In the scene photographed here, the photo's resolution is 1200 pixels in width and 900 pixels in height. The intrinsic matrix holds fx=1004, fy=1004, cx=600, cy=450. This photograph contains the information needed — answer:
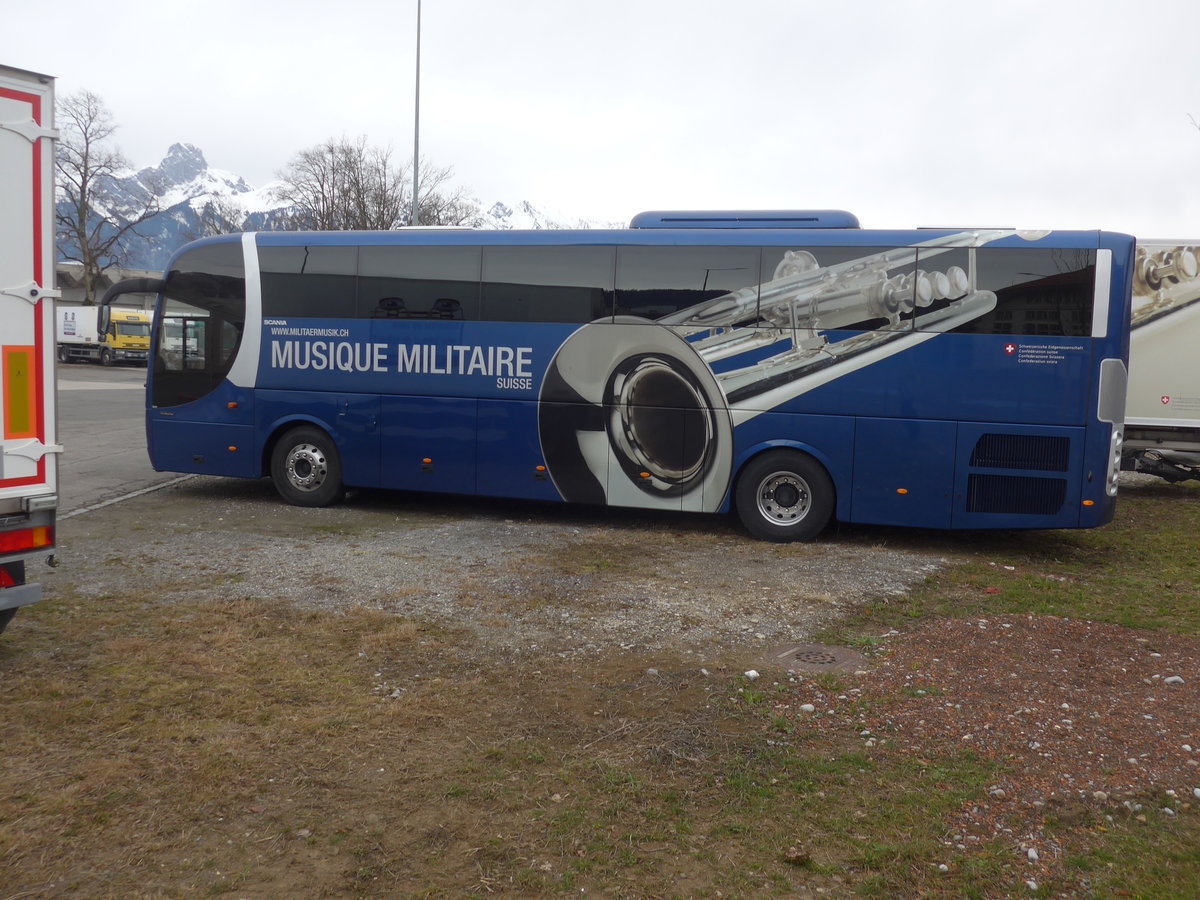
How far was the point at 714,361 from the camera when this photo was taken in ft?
36.4

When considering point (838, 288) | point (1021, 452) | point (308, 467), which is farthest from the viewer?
point (308, 467)

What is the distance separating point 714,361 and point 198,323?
674 centimetres

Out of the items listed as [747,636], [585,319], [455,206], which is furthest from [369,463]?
[455,206]

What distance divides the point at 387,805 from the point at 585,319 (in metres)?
7.69

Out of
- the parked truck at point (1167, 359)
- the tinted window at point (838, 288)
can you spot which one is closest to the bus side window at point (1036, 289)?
the tinted window at point (838, 288)

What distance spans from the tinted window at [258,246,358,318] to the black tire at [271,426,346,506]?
151cm

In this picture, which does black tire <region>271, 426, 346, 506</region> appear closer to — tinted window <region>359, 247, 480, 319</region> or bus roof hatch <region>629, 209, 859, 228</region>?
tinted window <region>359, 247, 480, 319</region>

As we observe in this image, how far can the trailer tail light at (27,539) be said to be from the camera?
593 centimetres

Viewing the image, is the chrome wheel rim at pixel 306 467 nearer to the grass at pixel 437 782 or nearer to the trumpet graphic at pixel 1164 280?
the grass at pixel 437 782

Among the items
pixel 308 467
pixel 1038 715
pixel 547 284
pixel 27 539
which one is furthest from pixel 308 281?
pixel 1038 715

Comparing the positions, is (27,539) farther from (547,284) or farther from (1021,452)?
(1021,452)

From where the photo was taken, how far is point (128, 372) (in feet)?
162

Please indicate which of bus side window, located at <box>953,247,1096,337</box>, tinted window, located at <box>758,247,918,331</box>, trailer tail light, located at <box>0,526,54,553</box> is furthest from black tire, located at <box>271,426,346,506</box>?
bus side window, located at <box>953,247,1096,337</box>

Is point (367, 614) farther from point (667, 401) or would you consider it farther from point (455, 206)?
point (455, 206)
